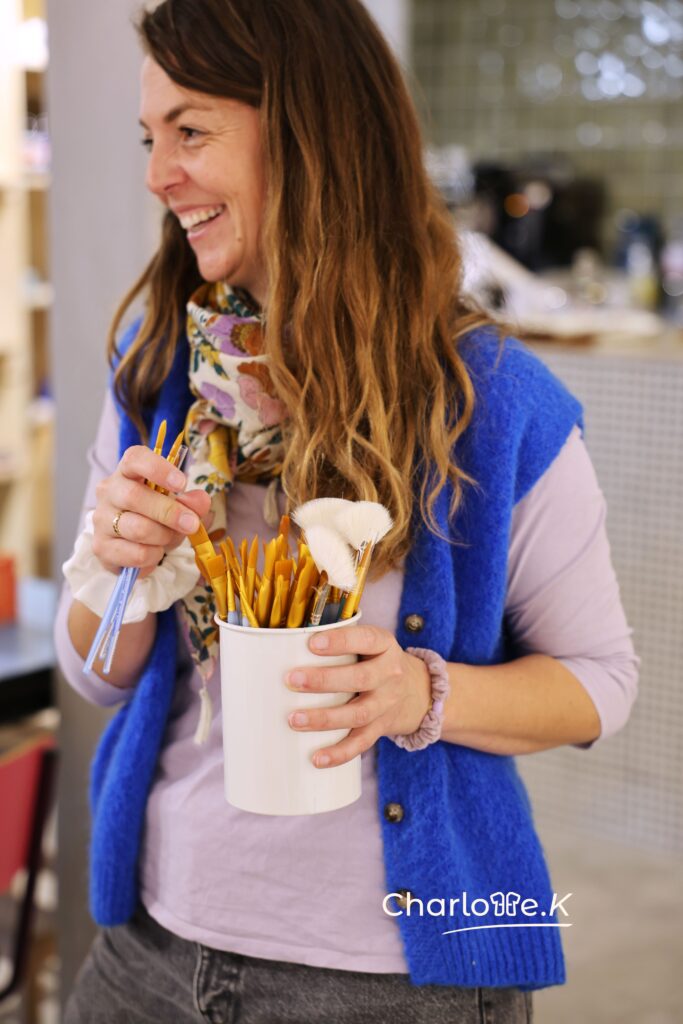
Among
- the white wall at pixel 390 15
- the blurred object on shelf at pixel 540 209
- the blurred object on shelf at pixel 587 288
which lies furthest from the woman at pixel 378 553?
the blurred object on shelf at pixel 540 209

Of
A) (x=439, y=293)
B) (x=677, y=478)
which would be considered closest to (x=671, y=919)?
(x=677, y=478)

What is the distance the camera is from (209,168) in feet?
3.44

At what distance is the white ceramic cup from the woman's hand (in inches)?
3.9

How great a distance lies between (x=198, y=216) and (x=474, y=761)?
0.56 metres

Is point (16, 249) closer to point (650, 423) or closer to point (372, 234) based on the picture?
point (650, 423)

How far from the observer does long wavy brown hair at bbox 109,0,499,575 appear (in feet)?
3.37

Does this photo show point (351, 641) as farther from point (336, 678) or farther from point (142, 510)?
point (142, 510)

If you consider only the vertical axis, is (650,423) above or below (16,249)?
above

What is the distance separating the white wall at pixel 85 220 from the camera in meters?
1.57

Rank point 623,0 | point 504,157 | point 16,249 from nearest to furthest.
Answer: point 16,249 < point 623,0 < point 504,157

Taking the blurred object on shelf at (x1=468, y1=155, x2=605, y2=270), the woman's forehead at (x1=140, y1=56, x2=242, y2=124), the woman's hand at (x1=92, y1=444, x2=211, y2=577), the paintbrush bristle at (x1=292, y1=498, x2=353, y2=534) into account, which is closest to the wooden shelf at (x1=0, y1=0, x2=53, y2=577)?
the blurred object on shelf at (x1=468, y1=155, x2=605, y2=270)

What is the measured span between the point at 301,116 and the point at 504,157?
4.88 m

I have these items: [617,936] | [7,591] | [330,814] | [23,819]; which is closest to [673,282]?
[617,936]

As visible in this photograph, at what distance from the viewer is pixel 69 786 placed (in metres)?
1.84
